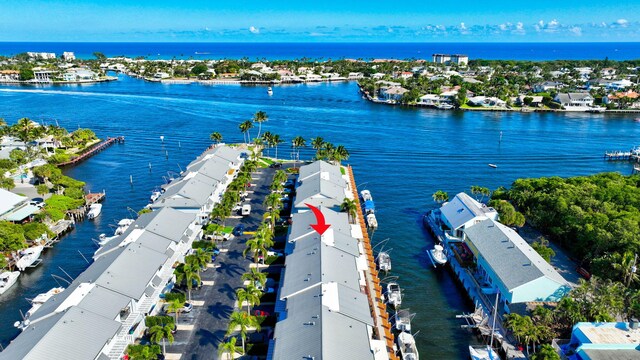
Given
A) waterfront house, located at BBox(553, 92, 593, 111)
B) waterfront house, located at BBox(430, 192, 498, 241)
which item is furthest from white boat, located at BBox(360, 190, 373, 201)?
waterfront house, located at BBox(553, 92, 593, 111)

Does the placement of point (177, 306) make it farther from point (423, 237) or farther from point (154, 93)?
point (154, 93)

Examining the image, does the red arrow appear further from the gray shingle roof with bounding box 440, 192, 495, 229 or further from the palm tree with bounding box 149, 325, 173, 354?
the palm tree with bounding box 149, 325, 173, 354

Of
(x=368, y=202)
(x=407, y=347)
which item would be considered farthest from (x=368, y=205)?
(x=407, y=347)

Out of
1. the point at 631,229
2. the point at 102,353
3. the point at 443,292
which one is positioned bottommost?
the point at 443,292

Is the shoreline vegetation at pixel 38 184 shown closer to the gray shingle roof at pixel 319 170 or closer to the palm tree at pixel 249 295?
the palm tree at pixel 249 295

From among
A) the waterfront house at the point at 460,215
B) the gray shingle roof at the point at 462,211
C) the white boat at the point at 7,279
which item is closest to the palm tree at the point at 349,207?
the waterfront house at the point at 460,215

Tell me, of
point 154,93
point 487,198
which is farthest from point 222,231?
point 154,93
